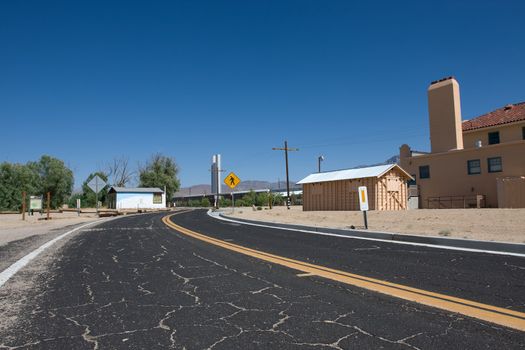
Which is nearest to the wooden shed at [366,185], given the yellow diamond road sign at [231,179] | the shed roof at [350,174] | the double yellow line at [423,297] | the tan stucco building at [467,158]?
the shed roof at [350,174]

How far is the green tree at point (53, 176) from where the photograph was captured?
71312 millimetres

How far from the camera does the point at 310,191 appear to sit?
110 ft

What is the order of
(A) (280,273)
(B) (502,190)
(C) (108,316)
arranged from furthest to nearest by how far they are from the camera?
(B) (502,190) < (A) (280,273) < (C) (108,316)

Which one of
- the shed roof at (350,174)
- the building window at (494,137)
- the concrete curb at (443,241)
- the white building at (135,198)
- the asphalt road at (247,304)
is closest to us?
the asphalt road at (247,304)

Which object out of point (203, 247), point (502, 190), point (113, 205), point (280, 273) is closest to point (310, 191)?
point (502, 190)

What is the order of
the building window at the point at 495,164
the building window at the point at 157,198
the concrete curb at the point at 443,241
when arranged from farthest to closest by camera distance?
the building window at the point at 157,198, the building window at the point at 495,164, the concrete curb at the point at 443,241

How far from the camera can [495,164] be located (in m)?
27.7

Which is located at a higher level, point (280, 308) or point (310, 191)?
point (310, 191)

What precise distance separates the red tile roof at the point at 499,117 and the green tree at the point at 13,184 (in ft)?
191

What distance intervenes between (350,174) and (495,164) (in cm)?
972

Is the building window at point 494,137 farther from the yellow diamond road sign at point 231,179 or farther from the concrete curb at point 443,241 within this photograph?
the concrete curb at point 443,241

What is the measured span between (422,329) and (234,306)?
1.94m

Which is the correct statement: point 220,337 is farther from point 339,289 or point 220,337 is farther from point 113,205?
point 113,205

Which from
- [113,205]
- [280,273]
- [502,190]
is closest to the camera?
Result: [280,273]
